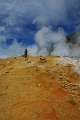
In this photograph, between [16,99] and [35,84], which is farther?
[35,84]

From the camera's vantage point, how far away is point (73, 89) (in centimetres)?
1836

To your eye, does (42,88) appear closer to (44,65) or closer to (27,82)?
(27,82)

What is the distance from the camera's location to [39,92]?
1728 centimetres

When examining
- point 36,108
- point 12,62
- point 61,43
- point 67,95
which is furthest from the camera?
point 61,43

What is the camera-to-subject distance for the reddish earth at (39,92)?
14.8 meters

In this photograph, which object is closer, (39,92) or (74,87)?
(39,92)

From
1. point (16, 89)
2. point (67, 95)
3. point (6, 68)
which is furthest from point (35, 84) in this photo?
point (6, 68)

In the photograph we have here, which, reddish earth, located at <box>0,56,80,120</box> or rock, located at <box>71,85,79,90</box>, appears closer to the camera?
reddish earth, located at <box>0,56,80,120</box>

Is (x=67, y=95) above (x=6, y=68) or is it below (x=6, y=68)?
below

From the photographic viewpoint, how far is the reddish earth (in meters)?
14.8

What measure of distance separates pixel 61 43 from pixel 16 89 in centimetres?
7472

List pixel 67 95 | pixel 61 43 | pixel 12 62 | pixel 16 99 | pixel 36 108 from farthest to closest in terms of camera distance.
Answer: pixel 61 43, pixel 12 62, pixel 67 95, pixel 16 99, pixel 36 108

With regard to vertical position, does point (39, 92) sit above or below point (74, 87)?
below

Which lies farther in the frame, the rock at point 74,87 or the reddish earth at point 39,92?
the rock at point 74,87
